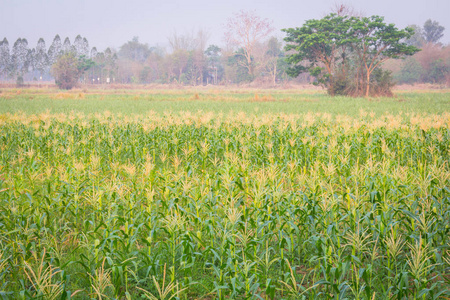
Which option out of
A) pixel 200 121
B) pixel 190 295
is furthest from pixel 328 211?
pixel 200 121

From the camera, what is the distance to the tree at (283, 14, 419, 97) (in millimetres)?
38844

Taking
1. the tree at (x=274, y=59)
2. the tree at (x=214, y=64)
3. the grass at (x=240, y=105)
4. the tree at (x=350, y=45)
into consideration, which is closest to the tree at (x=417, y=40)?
the tree at (x=274, y=59)

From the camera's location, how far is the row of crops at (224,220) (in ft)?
12.2

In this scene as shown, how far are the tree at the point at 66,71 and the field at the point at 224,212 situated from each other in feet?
181

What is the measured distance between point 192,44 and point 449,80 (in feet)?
225

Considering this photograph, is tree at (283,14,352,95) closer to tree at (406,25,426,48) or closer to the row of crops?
the row of crops

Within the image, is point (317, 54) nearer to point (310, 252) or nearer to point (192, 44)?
point (310, 252)

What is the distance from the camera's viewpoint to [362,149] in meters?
10.7

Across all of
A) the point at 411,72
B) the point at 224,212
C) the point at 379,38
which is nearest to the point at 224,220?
the point at 224,212

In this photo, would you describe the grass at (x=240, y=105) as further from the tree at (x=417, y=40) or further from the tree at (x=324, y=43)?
the tree at (x=417, y=40)

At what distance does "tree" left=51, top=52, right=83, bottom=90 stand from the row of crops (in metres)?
57.2

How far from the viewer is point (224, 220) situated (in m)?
4.59

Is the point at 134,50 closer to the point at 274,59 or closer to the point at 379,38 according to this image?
the point at 274,59

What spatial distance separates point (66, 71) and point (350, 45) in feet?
168
